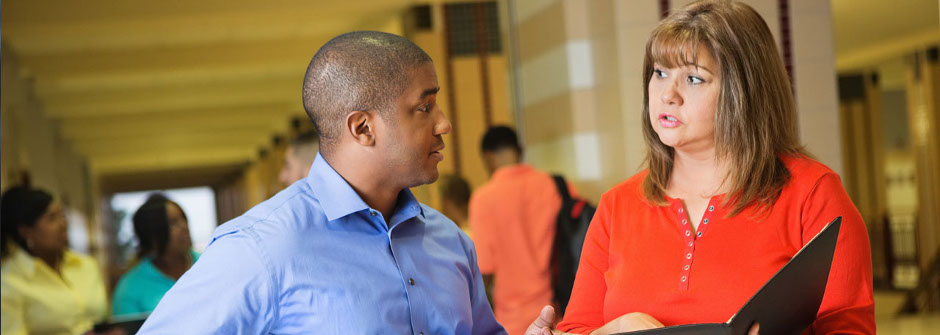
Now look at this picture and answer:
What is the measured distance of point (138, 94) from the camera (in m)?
13.4

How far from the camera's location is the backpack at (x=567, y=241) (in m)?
3.71

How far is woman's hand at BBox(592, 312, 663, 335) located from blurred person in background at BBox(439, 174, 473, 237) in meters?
3.58

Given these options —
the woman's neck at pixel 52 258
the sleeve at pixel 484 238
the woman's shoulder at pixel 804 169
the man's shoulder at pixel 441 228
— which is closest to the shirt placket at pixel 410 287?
the man's shoulder at pixel 441 228

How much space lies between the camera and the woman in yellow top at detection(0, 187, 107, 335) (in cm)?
340

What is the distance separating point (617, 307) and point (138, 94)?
42.6ft

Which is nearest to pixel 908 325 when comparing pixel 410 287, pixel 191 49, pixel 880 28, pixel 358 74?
pixel 880 28

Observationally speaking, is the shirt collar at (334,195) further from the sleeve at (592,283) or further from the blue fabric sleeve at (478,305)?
the sleeve at (592,283)

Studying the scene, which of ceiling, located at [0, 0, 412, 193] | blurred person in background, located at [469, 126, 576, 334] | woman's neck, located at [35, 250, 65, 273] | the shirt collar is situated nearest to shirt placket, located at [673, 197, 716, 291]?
the shirt collar

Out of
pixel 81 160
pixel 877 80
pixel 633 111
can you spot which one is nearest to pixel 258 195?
pixel 81 160

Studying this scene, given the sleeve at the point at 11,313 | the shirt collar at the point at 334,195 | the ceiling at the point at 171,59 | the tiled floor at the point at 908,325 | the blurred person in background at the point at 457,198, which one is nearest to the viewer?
the shirt collar at the point at 334,195

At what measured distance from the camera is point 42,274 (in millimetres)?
3543

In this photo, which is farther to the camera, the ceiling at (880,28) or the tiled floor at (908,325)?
the ceiling at (880,28)

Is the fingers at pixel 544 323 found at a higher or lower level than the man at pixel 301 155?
lower

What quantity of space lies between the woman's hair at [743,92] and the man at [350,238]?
48 cm
